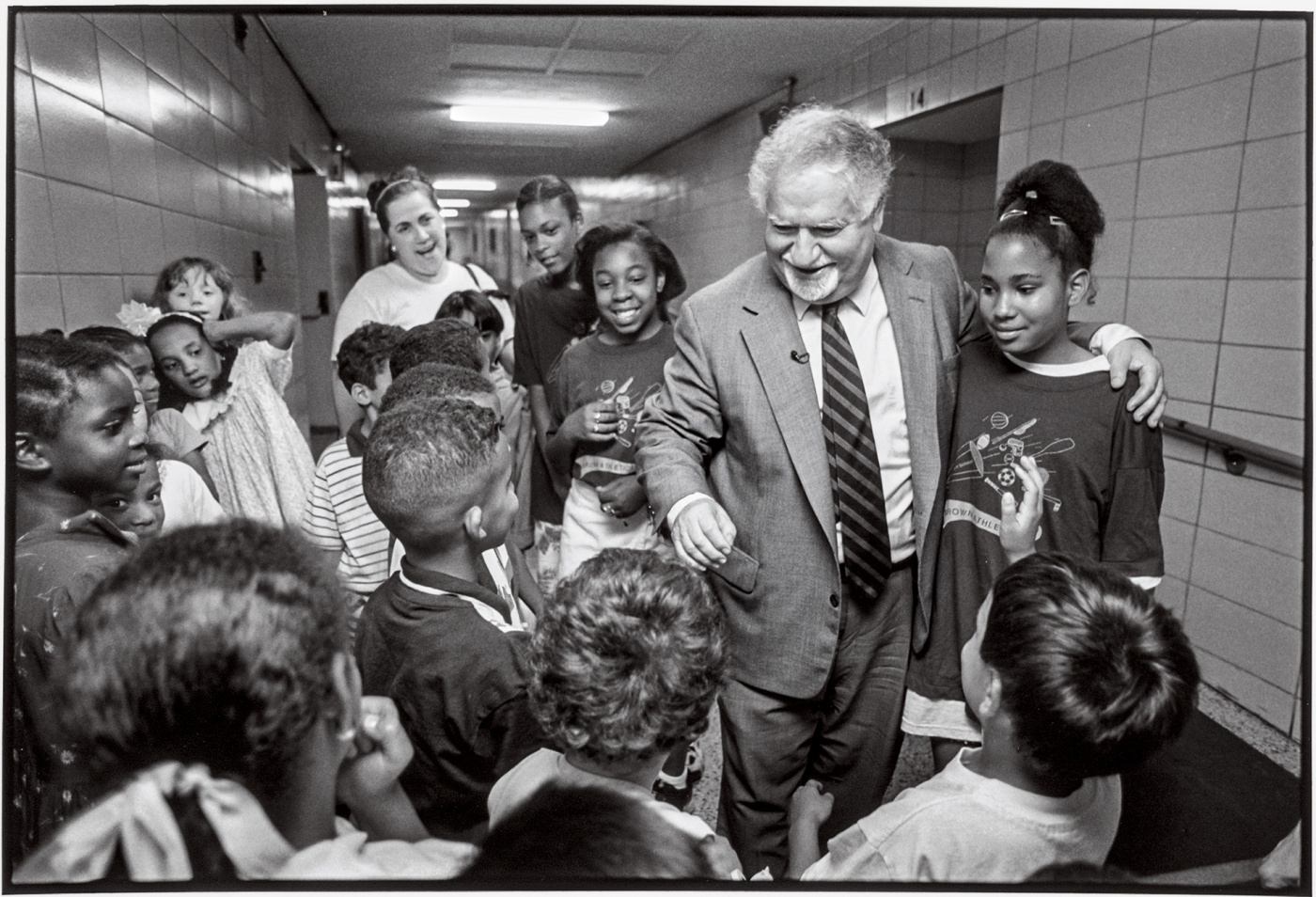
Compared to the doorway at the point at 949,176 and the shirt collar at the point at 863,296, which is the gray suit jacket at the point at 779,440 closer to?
the shirt collar at the point at 863,296

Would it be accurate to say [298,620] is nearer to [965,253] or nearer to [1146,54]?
[965,253]

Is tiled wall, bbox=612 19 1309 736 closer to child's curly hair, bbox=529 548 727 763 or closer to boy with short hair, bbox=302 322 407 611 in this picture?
child's curly hair, bbox=529 548 727 763

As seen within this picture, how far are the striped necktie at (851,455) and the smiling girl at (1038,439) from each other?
106mm

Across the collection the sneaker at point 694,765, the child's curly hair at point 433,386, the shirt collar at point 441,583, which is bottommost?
the sneaker at point 694,765

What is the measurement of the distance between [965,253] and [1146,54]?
35 centimetres

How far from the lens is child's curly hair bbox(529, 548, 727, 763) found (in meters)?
0.90

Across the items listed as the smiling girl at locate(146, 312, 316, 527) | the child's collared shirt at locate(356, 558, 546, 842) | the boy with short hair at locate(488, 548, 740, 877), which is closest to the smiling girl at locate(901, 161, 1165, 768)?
the boy with short hair at locate(488, 548, 740, 877)

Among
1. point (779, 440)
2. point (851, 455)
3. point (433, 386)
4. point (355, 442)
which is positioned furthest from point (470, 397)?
point (851, 455)

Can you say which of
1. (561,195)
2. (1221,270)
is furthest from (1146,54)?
(561,195)

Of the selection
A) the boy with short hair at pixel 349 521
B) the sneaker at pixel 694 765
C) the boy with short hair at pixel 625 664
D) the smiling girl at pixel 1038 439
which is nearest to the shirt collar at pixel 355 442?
the boy with short hair at pixel 349 521

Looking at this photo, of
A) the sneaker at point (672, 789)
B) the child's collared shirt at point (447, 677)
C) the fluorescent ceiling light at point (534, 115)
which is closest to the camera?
the child's collared shirt at point (447, 677)

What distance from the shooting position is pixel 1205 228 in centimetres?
114

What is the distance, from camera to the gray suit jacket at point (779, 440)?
1.10m

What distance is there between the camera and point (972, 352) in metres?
1.13
